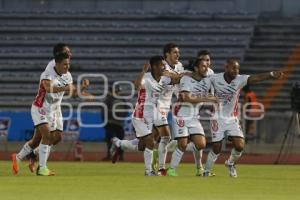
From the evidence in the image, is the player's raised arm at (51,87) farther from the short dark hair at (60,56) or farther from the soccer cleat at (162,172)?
the soccer cleat at (162,172)

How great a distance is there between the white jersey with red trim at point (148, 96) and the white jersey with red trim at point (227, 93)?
43.9 inches

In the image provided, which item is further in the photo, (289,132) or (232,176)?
(289,132)

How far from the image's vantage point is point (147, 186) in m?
16.6

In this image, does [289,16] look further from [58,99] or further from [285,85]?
[58,99]

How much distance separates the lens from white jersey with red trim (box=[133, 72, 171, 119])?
20.2m

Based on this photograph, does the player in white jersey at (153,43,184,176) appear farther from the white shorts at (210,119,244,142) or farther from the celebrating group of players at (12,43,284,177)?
the white shorts at (210,119,244,142)

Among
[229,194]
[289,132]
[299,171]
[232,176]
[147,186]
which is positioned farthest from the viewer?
[289,132]

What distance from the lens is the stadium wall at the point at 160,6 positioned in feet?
125

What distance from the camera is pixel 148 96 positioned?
66.6 ft

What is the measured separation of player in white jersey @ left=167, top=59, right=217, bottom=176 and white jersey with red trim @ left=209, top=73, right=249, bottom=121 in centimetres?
21

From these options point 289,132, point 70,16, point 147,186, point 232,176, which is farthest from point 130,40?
point 147,186

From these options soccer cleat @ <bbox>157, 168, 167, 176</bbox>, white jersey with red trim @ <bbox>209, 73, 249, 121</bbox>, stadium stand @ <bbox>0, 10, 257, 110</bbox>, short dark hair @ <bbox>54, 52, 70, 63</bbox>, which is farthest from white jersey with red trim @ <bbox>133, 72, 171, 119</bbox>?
stadium stand @ <bbox>0, 10, 257, 110</bbox>

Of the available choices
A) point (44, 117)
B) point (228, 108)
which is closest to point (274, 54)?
point (228, 108)

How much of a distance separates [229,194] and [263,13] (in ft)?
77.4
